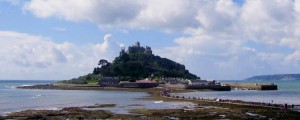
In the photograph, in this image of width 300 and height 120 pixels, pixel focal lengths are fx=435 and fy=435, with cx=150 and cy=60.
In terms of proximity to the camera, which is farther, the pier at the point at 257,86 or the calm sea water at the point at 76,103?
the pier at the point at 257,86

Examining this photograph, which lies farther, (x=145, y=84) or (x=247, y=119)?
(x=145, y=84)

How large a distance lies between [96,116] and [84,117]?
2.04 metres

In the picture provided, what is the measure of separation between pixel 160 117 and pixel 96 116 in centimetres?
895

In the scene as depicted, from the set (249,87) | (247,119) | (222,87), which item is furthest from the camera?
(249,87)

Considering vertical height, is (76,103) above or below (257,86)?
below

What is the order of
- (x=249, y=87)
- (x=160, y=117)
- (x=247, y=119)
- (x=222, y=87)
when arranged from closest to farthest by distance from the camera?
(x=247, y=119), (x=160, y=117), (x=222, y=87), (x=249, y=87)

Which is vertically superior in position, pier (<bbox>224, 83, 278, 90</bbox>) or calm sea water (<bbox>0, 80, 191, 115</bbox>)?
pier (<bbox>224, 83, 278, 90</bbox>)

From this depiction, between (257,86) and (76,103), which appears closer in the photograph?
(76,103)

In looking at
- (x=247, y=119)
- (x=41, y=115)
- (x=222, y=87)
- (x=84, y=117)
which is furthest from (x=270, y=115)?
(x=222, y=87)

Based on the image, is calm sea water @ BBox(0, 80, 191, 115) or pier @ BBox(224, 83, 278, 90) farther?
pier @ BBox(224, 83, 278, 90)

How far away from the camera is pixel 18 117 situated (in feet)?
194

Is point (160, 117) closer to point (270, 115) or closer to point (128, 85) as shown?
point (270, 115)

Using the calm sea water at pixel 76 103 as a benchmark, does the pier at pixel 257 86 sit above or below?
above

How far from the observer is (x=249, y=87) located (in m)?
190
